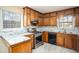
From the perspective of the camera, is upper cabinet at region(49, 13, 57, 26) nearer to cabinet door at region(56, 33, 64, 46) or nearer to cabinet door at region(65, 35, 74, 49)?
cabinet door at region(56, 33, 64, 46)

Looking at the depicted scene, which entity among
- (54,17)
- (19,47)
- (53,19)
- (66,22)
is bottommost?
(19,47)

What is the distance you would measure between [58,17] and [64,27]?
27.4 inches

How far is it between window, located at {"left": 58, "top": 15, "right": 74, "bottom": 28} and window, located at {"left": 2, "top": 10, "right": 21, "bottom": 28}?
7.87 feet

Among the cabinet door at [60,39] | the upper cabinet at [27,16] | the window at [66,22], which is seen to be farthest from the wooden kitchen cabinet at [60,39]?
the upper cabinet at [27,16]

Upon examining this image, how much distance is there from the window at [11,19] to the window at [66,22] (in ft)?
7.87

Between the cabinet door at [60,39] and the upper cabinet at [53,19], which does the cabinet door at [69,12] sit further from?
the cabinet door at [60,39]

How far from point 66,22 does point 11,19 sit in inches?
116

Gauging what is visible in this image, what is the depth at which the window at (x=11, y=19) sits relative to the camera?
9.44ft

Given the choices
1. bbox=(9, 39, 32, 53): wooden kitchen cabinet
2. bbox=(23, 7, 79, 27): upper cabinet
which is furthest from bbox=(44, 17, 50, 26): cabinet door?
bbox=(9, 39, 32, 53): wooden kitchen cabinet

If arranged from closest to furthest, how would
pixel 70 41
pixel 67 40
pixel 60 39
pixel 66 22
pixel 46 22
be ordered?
pixel 70 41, pixel 67 40, pixel 60 39, pixel 66 22, pixel 46 22

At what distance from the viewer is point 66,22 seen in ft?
13.0

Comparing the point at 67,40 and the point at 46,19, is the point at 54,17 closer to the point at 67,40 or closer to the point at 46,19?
the point at 46,19

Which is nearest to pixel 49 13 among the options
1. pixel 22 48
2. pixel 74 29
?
pixel 74 29

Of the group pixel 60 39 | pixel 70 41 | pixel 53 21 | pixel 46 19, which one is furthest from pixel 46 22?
pixel 70 41
